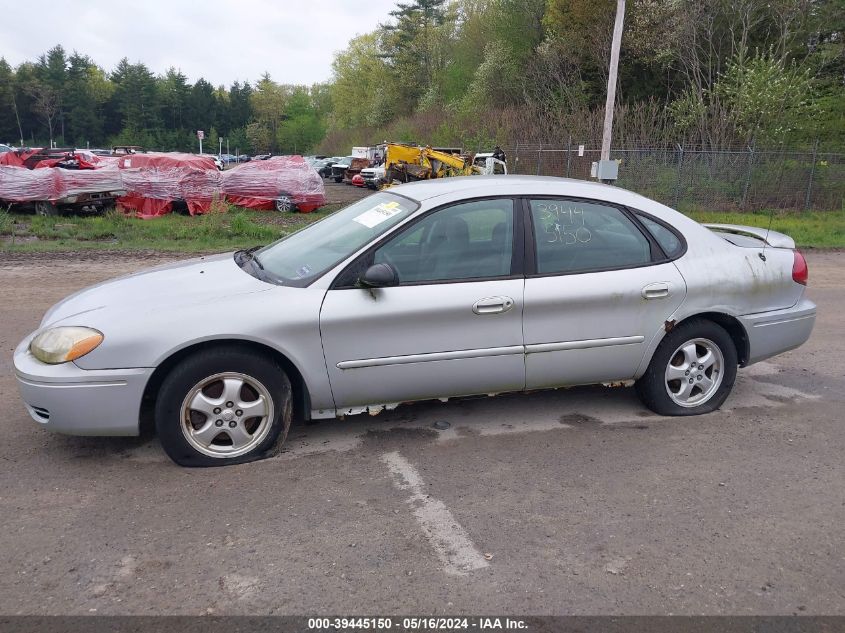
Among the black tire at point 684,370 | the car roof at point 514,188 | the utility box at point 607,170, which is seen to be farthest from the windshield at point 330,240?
the utility box at point 607,170

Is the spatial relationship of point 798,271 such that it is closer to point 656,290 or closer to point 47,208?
point 656,290

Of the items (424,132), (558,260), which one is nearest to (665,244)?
(558,260)

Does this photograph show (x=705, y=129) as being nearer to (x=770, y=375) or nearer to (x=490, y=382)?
(x=770, y=375)

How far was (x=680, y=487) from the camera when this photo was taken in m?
3.74

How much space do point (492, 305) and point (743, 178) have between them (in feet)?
60.1

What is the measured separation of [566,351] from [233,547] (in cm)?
226

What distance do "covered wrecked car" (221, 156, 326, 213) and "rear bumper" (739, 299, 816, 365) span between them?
15.9m

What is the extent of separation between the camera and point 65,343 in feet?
12.1

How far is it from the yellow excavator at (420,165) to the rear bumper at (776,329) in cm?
1991

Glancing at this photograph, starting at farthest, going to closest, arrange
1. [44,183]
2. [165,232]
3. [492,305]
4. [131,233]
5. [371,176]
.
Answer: [371,176], [44,183], [165,232], [131,233], [492,305]

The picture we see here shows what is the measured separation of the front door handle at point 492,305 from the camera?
4094mm

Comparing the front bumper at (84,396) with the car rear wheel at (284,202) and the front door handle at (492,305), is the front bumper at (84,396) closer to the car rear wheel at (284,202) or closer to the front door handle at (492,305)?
the front door handle at (492,305)

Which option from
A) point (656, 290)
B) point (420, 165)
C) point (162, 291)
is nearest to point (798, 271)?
point (656, 290)

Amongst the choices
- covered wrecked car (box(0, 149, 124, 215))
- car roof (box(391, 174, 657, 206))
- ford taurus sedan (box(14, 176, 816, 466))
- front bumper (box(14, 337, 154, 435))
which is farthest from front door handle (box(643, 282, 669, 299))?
covered wrecked car (box(0, 149, 124, 215))
